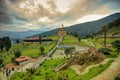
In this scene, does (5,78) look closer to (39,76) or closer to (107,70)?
(39,76)

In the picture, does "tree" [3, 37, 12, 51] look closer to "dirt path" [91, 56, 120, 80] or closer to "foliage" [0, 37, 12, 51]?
"foliage" [0, 37, 12, 51]

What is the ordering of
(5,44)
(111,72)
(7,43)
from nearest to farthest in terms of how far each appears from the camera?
1. (111,72)
2. (5,44)
3. (7,43)

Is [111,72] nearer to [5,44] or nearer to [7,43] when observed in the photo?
[7,43]

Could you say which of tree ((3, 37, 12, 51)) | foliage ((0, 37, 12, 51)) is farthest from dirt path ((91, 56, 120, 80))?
foliage ((0, 37, 12, 51))

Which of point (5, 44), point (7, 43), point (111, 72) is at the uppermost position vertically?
point (7, 43)

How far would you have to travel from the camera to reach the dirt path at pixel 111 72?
4958 cm

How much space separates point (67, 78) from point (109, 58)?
75.9ft

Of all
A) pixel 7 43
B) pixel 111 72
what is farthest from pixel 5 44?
pixel 111 72

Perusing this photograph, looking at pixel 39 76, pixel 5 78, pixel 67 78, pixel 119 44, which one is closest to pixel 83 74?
pixel 67 78

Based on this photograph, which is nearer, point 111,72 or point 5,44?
point 111,72

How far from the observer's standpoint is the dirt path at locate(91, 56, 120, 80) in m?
49.6

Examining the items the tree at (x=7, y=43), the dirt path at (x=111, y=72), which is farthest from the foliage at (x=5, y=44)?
the dirt path at (x=111, y=72)

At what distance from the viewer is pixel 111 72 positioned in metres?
53.0

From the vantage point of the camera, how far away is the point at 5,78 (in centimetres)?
7669
